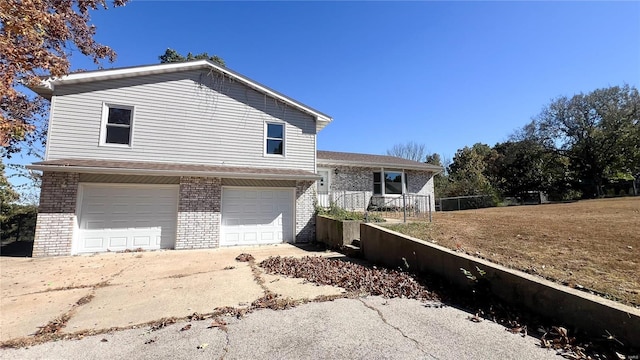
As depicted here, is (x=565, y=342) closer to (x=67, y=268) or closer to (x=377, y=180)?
(x=67, y=268)

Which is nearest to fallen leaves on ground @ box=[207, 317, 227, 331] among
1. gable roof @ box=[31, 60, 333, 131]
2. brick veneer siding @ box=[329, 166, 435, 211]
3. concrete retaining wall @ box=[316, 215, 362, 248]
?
concrete retaining wall @ box=[316, 215, 362, 248]

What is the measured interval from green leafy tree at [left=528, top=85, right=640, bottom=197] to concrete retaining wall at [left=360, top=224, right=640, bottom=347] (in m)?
25.0

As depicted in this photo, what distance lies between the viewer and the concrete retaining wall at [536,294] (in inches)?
116

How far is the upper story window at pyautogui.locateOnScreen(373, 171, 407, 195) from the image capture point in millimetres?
16312

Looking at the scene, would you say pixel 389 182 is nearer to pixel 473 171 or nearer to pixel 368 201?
pixel 368 201

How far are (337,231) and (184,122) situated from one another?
666 cm

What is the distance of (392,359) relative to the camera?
2.88 metres

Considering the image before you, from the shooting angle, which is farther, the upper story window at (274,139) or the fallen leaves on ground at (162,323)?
the upper story window at (274,139)

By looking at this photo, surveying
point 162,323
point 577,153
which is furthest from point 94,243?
point 577,153

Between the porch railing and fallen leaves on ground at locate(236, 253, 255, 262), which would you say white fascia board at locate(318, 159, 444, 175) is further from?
fallen leaves on ground at locate(236, 253, 255, 262)

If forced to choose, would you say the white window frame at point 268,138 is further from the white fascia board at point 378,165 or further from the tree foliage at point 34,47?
the tree foliage at point 34,47

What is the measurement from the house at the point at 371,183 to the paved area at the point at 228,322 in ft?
29.7

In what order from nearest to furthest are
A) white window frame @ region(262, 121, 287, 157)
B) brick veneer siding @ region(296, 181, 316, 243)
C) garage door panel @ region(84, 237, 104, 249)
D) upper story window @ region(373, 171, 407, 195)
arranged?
1. garage door panel @ region(84, 237, 104, 249)
2. brick veneer siding @ region(296, 181, 316, 243)
3. white window frame @ region(262, 121, 287, 157)
4. upper story window @ region(373, 171, 407, 195)

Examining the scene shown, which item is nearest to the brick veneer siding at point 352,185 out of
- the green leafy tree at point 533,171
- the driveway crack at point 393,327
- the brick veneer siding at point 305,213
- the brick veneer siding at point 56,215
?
the brick veneer siding at point 305,213
